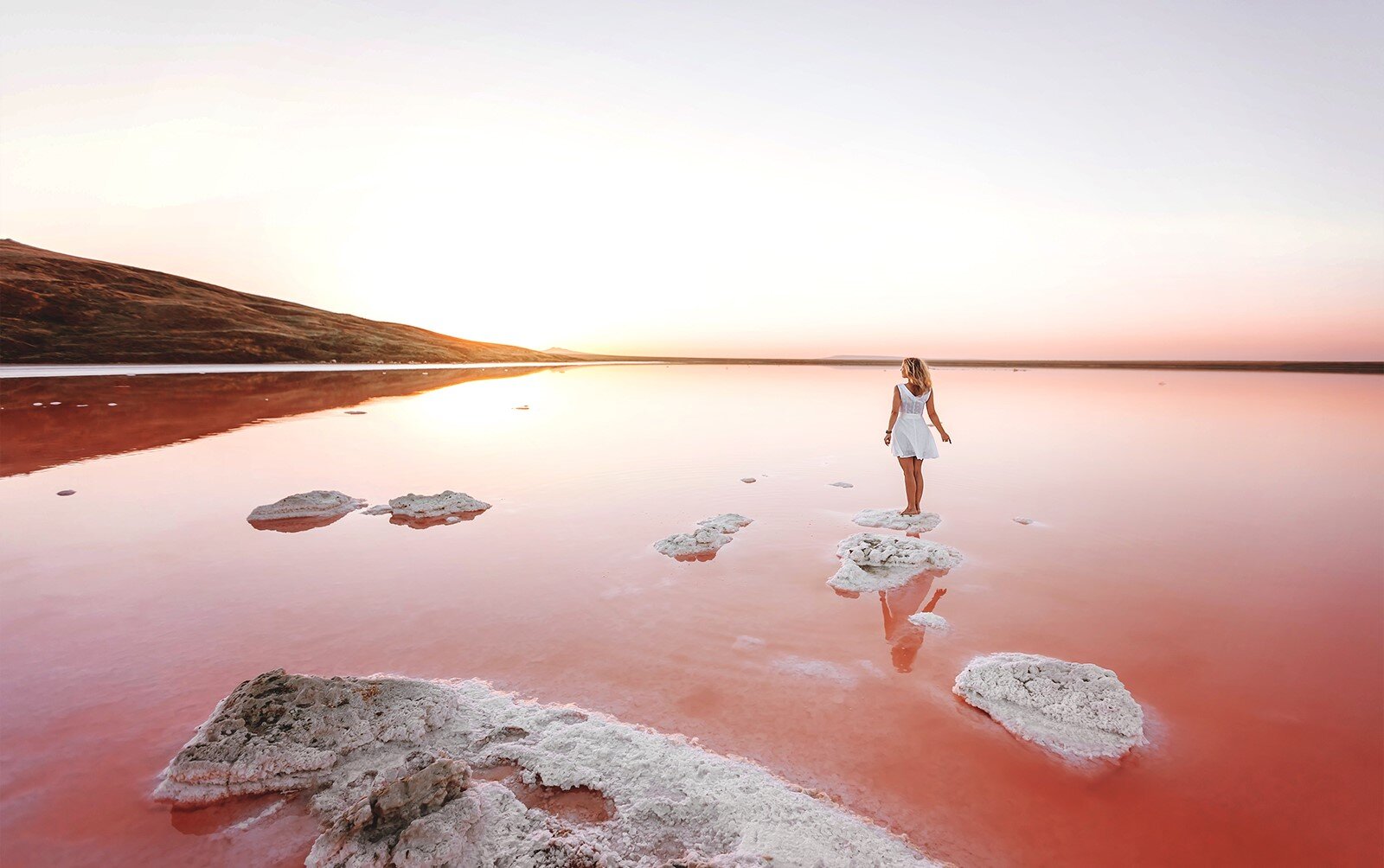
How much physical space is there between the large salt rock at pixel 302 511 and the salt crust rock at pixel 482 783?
5.23m

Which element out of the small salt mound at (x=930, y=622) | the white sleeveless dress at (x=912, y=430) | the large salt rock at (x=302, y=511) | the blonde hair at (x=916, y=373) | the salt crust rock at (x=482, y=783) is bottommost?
the large salt rock at (x=302, y=511)

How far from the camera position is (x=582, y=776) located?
3.28 m

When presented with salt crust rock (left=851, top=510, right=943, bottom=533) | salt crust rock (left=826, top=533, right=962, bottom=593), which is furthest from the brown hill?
salt crust rock (left=826, top=533, right=962, bottom=593)

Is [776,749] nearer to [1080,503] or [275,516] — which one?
[275,516]

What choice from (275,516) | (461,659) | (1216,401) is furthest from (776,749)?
(1216,401)

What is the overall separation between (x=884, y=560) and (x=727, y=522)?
2347mm

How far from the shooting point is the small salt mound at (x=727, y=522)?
8.05 metres

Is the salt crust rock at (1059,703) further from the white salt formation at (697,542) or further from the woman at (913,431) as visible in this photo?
the woman at (913,431)

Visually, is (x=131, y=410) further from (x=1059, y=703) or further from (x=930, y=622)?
(x=1059, y=703)

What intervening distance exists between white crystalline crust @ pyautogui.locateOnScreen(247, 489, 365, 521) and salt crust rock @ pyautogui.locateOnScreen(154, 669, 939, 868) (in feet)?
18.4

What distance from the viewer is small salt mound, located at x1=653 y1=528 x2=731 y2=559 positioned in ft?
23.5

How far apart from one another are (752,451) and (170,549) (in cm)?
1097

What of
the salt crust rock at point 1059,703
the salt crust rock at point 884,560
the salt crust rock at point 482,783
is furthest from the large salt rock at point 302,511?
the salt crust rock at point 1059,703

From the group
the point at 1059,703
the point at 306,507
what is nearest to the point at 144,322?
the point at 306,507
